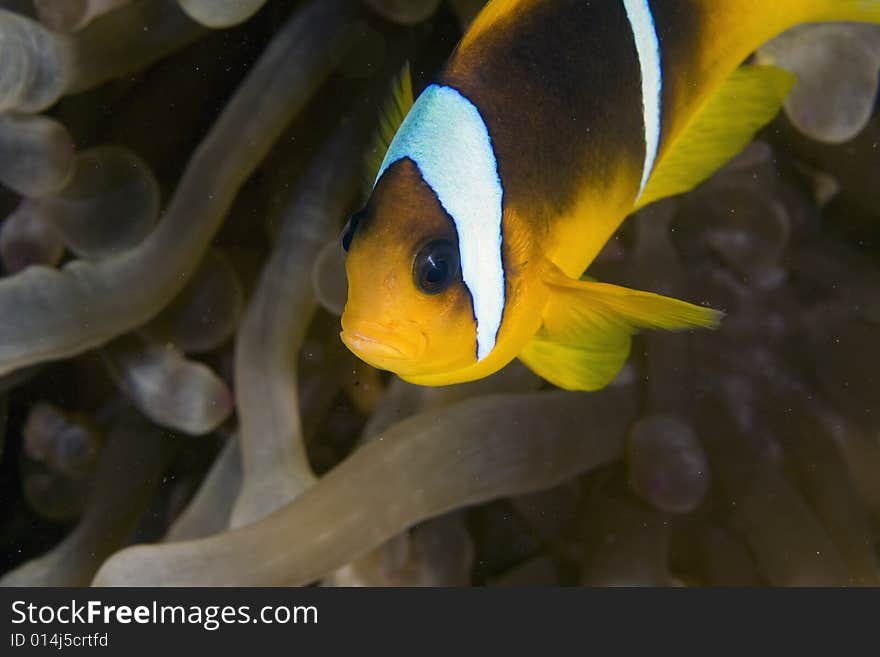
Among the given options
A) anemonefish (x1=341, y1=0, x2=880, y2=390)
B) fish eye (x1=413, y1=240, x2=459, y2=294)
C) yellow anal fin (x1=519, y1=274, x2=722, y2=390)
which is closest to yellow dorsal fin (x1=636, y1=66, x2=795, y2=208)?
anemonefish (x1=341, y1=0, x2=880, y2=390)

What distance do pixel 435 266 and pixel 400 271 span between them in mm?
20

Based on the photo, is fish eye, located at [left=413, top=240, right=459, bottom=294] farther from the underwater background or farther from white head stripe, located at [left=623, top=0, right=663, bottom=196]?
the underwater background

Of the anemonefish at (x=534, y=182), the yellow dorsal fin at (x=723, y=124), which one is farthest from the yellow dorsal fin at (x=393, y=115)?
the yellow dorsal fin at (x=723, y=124)

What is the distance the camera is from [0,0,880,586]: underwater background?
0.85 meters

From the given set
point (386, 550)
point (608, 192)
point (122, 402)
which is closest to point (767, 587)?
point (386, 550)

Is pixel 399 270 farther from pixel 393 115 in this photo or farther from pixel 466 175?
pixel 393 115

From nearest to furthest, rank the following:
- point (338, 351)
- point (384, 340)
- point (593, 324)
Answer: point (384, 340) < point (593, 324) < point (338, 351)

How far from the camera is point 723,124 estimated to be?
702 millimetres

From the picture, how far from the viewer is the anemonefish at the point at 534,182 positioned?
1.68 feet

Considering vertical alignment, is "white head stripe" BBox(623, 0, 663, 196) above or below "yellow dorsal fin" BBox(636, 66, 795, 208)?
above

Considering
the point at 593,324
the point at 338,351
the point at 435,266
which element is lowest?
the point at 338,351

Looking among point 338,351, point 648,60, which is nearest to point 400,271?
point 648,60

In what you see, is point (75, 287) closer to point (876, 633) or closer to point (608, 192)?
point (608, 192)

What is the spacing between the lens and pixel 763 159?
0.97 m
